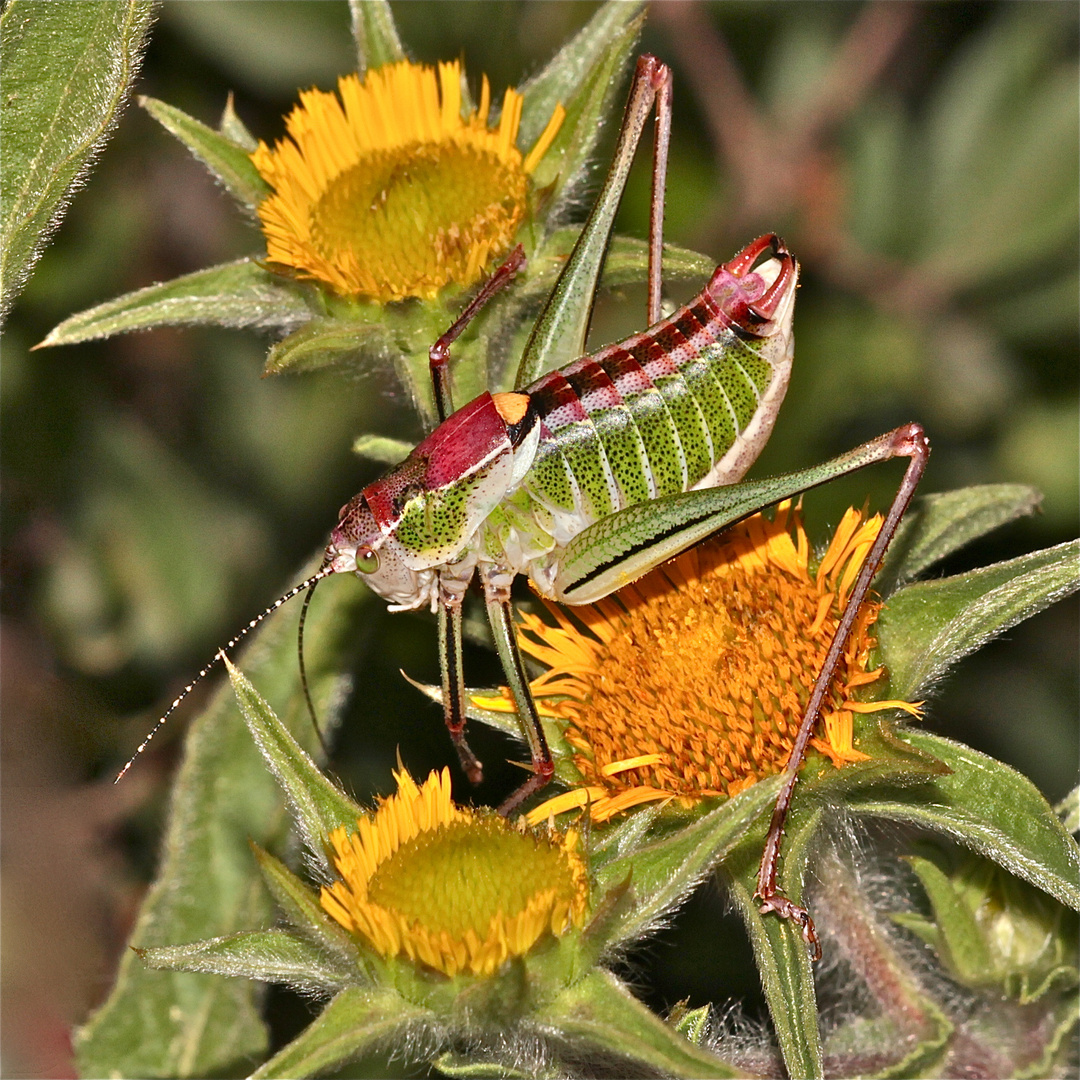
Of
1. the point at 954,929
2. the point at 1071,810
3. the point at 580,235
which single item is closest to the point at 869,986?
the point at 954,929

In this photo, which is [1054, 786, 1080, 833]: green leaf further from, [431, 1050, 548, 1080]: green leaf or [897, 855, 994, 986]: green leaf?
[431, 1050, 548, 1080]: green leaf

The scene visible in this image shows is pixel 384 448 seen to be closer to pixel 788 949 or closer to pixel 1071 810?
pixel 788 949

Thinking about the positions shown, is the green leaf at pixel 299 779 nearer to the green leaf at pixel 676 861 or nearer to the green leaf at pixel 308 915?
the green leaf at pixel 308 915

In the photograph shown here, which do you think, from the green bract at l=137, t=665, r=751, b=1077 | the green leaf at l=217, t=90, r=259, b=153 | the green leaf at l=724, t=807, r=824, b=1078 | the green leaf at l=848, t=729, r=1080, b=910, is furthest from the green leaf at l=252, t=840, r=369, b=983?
the green leaf at l=217, t=90, r=259, b=153

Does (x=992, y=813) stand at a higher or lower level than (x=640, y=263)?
lower

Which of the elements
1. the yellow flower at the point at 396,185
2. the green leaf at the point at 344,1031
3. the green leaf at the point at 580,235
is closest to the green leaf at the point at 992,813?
the green leaf at the point at 344,1031

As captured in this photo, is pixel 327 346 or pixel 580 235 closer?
pixel 327 346

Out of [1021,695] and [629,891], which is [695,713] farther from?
[1021,695]
